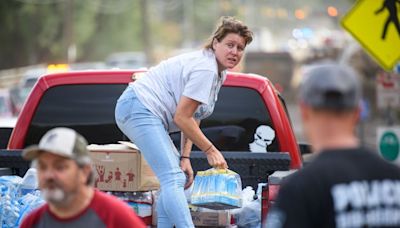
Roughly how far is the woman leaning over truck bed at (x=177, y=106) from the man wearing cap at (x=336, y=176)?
271cm

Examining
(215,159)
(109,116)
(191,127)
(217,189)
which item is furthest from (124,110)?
(109,116)

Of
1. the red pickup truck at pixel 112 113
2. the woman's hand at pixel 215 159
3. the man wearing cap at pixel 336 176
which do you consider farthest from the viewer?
the red pickup truck at pixel 112 113

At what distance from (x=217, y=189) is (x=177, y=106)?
0.54m

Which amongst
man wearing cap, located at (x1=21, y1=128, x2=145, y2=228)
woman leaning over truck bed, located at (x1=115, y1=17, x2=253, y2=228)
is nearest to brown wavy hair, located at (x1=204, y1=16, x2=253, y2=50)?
woman leaning over truck bed, located at (x1=115, y1=17, x2=253, y2=228)

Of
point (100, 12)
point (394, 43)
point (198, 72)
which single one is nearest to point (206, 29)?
point (100, 12)

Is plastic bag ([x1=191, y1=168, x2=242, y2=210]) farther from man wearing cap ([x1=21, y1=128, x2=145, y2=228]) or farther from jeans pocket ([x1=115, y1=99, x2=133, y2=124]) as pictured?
man wearing cap ([x1=21, y1=128, x2=145, y2=228])

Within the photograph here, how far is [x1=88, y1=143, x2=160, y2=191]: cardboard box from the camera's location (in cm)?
688

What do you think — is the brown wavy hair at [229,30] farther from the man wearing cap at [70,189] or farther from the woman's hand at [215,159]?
the man wearing cap at [70,189]

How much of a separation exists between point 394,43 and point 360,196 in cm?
1013

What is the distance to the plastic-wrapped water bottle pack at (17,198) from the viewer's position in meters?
6.68

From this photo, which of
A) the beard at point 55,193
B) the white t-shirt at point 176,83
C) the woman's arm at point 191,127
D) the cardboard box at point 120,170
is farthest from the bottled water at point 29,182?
the beard at point 55,193

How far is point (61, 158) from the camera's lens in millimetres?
4484

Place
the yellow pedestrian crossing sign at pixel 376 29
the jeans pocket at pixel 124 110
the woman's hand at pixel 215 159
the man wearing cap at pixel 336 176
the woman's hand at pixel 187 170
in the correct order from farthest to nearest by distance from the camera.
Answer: the yellow pedestrian crossing sign at pixel 376 29 → the woman's hand at pixel 187 170 → the jeans pocket at pixel 124 110 → the woman's hand at pixel 215 159 → the man wearing cap at pixel 336 176

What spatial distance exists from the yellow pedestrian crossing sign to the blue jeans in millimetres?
6930
